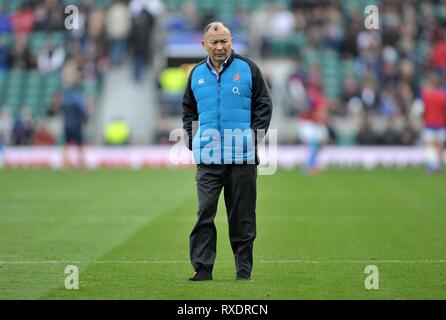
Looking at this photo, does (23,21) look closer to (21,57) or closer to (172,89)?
(21,57)

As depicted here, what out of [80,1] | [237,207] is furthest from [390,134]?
[237,207]

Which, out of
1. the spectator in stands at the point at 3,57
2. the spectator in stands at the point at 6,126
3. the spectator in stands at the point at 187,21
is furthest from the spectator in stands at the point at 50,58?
the spectator in stands at the point at 187,21

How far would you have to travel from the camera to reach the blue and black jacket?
1136 centimetres

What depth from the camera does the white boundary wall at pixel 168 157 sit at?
115ft

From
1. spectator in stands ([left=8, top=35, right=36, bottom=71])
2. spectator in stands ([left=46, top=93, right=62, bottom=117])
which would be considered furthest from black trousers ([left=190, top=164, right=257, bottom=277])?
spectator in stands ([left=8, top=35, right=36, bottom=71])

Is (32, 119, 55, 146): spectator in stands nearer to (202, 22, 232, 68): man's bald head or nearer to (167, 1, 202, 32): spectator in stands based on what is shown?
(167, 1, 202, 32): spectator in stands

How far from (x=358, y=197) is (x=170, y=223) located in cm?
634

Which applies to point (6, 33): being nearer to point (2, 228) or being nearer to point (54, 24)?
point (54, 24)

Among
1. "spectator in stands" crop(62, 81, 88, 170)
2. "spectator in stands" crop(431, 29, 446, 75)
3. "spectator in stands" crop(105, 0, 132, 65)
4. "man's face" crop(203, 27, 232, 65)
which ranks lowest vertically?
"man's face" crop(203, 27, 232, 65)

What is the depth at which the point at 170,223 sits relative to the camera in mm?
18094

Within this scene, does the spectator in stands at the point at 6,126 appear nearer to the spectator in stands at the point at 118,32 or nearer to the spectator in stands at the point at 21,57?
the spectator in stands at the point at 21,57

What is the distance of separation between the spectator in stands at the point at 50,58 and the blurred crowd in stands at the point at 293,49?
33mm

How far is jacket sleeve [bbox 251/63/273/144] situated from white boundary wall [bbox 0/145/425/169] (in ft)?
76.5

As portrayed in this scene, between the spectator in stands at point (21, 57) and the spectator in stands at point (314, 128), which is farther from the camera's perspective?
the spectator in stands at point (21, 57)
